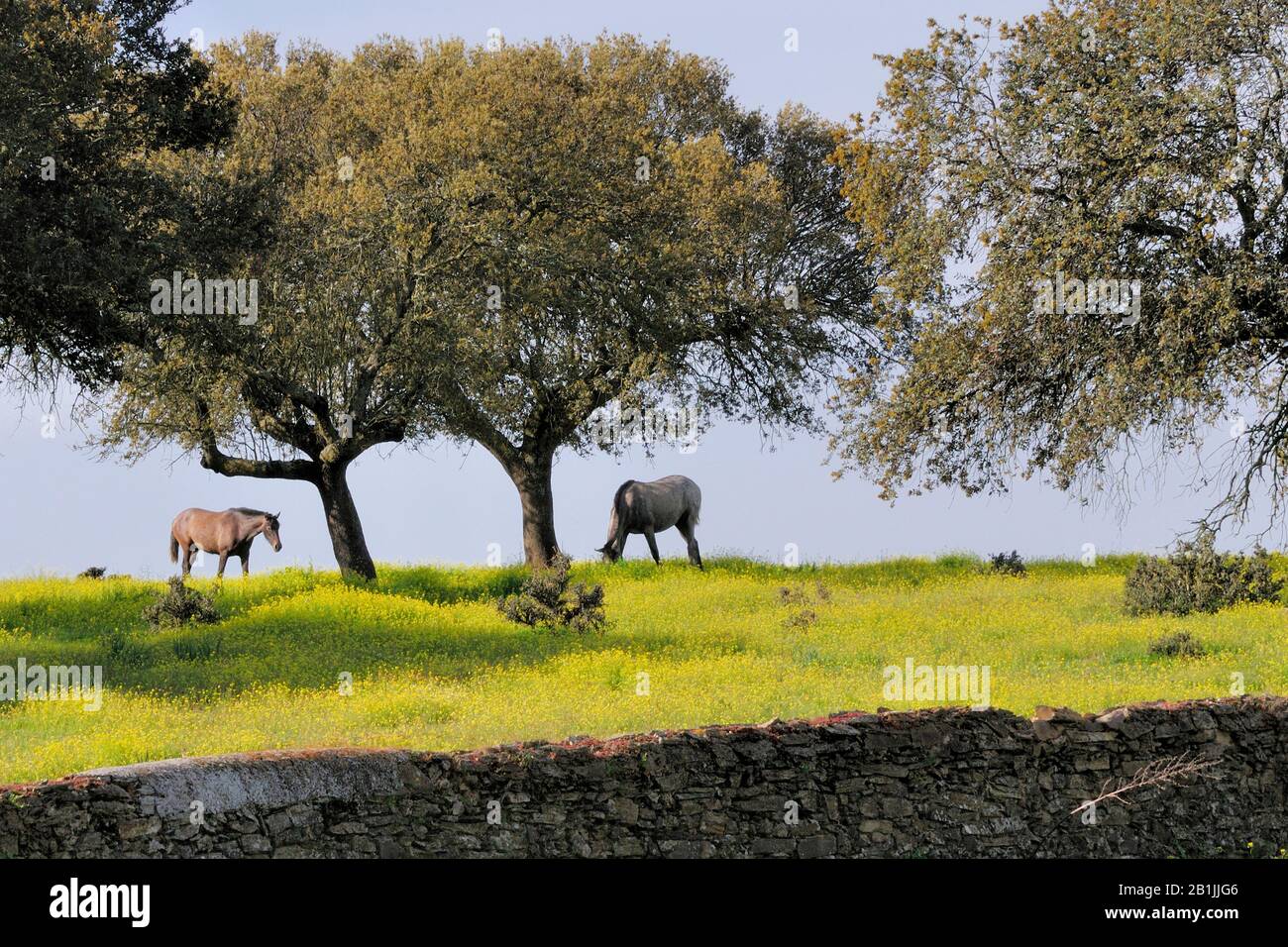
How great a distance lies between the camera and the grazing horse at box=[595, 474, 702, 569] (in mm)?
34812

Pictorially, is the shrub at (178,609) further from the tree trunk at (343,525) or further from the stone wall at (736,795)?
the stone wall at (736,795)

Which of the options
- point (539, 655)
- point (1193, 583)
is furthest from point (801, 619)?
point (1193, 583)

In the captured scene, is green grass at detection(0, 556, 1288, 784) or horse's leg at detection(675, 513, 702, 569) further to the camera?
horse's leg at detection(675, 513, 702, 569)

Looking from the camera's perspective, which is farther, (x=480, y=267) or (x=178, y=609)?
(x=480, y=267)

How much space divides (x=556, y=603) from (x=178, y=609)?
23.6 feet

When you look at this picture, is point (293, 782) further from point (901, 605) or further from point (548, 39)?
point (548, 39)

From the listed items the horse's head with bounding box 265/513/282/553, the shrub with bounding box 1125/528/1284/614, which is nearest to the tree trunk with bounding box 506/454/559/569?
the horse's head with bounding box 265/513/282/553

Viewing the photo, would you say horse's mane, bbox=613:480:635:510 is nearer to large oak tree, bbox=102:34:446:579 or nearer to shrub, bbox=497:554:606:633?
large oak tree, bbox=102:34:446:579

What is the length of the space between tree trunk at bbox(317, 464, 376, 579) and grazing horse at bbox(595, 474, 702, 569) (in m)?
6.54

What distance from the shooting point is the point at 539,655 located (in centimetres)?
2236

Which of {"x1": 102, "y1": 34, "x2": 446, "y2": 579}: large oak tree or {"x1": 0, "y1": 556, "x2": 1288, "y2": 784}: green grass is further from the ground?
{"x1": 102, "y1": 34, "x2": 446, "y2": 579}: large oak tree

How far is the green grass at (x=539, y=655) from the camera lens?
1628cm

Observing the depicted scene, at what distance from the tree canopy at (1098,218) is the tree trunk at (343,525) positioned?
1321cm

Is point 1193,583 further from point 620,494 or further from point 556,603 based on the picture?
point 620,494
